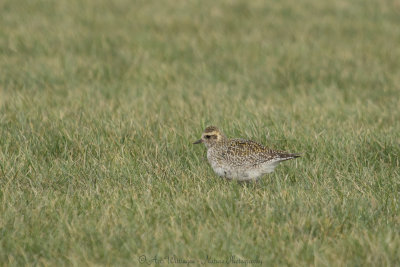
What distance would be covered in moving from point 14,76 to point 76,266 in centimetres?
768

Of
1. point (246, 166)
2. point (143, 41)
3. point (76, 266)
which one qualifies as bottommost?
point (76, 266)

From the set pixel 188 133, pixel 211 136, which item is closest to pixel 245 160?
pixel 211 136

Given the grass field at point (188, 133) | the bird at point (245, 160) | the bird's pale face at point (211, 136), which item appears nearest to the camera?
the grass field at point (188, 133)

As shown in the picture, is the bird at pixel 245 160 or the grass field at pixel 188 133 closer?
the grass field at pixel 188 133

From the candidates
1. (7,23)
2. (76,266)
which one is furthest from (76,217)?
(7,23)

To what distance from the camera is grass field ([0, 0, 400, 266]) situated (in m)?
5.50

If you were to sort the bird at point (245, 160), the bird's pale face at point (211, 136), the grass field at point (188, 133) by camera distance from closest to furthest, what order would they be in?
the grass field at point (188, 133), the bird at point (245, 160), the bird's pale face at point (211, 136)

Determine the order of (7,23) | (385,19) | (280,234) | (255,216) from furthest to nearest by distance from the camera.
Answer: (385,19), (7,23), (255,216), (280,234)

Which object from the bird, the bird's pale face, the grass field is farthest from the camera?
the bird's pale face

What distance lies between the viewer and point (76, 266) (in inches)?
200

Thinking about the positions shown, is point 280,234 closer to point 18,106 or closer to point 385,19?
point 18,106

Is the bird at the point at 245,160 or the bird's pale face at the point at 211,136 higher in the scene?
the bird's pale face at the point at 211,136

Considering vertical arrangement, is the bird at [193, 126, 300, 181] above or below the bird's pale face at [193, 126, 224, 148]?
below

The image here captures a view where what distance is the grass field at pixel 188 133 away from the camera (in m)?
5.50
